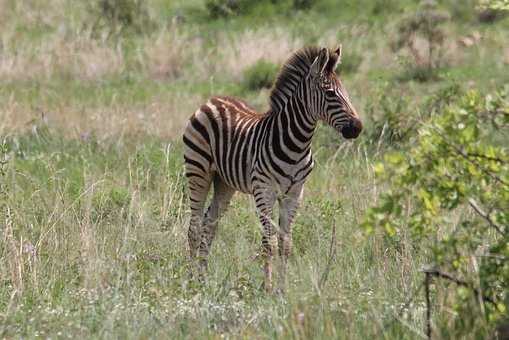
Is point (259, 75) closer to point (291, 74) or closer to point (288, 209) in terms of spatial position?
point (291, 74)

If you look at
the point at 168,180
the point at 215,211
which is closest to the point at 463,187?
the point at 215,211

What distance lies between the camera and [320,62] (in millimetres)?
8188

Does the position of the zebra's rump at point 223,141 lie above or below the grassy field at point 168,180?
above

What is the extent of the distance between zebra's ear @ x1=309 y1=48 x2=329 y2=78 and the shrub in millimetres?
2747

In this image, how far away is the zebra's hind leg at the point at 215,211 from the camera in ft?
28.4

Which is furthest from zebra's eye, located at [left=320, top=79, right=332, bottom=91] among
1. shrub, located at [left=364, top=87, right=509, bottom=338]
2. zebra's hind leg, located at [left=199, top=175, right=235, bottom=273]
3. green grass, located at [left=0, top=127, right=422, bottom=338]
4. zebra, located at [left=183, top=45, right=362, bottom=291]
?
shrub, located at [left=364, top=87, right=509, bottom=338]

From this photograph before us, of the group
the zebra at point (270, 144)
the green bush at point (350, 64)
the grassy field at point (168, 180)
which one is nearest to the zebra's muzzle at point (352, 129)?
the zebra at point (270, 144)

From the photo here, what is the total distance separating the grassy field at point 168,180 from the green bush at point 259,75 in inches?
9.2

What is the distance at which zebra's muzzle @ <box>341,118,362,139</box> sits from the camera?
784 centimetres

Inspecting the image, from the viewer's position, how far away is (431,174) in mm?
5266

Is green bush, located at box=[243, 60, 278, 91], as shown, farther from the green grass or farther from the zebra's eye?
the zebra's eye

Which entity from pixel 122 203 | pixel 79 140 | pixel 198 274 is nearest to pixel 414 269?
pixel 198 274

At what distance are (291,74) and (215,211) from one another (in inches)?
50.3

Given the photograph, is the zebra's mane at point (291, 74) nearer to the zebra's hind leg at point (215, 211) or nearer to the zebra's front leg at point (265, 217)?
the zebra's front leg at point (265, 217)
